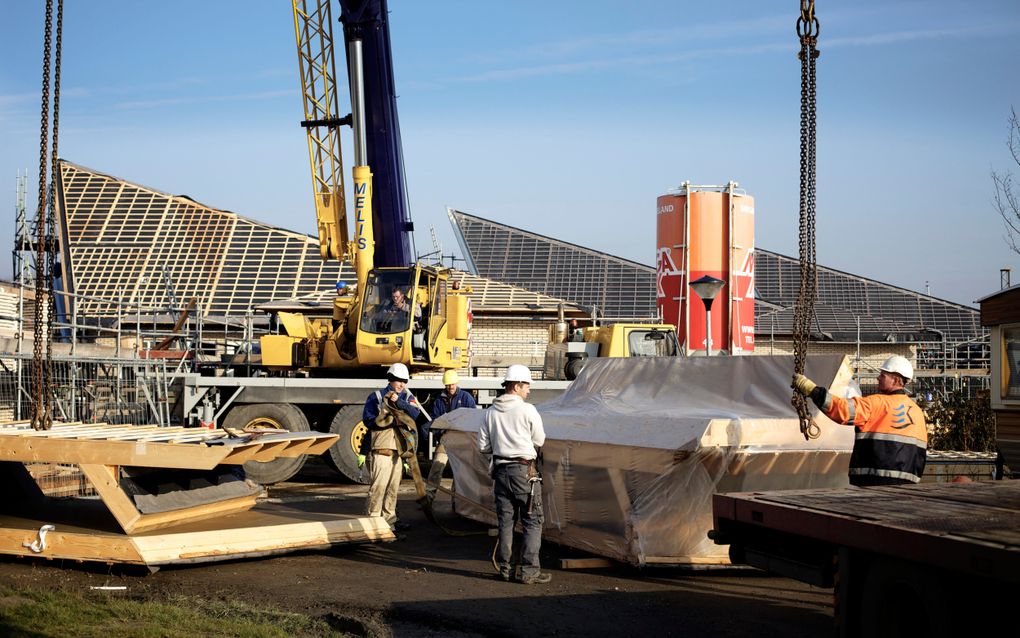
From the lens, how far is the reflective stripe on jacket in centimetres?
744

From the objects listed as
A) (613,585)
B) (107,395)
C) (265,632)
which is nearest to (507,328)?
(107,395)

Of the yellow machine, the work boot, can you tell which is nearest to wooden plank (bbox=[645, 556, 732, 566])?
the work boot

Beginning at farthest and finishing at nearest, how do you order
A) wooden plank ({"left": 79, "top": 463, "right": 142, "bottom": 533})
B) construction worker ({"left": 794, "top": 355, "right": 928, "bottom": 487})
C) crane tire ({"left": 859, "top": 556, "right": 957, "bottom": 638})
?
wooden plank ({"left": 79, "top": 463, "right": 142, "bottom": 533})
construction worker ({"left": 794, "top": 355, "right": 928, "bottom": 487})
crane tire ({"left": 859, "top": 556, "right": 957, "bottom": 638})

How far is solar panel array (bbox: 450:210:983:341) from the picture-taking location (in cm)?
3412

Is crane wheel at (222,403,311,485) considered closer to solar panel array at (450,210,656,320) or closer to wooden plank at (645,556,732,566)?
wooden plank at (645,556,732,566)

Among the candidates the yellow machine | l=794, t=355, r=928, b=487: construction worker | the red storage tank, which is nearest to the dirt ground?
l=794, t=355, r=928, b=487: construction worker

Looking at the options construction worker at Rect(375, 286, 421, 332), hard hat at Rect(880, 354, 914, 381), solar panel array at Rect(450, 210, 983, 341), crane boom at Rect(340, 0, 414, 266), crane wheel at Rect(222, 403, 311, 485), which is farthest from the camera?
solar panel array at Rect(450, 210, 983, 341)

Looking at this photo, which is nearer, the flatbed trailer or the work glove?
the flatbed trailer

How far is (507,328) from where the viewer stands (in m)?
28.9

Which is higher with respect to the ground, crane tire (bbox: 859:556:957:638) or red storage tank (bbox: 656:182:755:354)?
red storage tank (bbox: 656:182:755:354)

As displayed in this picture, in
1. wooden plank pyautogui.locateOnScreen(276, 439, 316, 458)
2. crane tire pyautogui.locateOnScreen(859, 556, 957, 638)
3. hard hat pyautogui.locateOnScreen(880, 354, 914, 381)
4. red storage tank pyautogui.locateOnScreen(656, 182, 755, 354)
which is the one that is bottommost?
crane tire pyautogui.locateOnScreen(859, 556, 957, 638)

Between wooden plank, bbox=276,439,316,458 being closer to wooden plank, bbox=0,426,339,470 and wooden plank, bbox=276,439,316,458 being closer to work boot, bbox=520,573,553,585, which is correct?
wooden plank, bbox=0,426,339,470

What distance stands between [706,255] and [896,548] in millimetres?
18244

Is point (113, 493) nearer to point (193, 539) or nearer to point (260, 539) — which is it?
point (193, 539)
